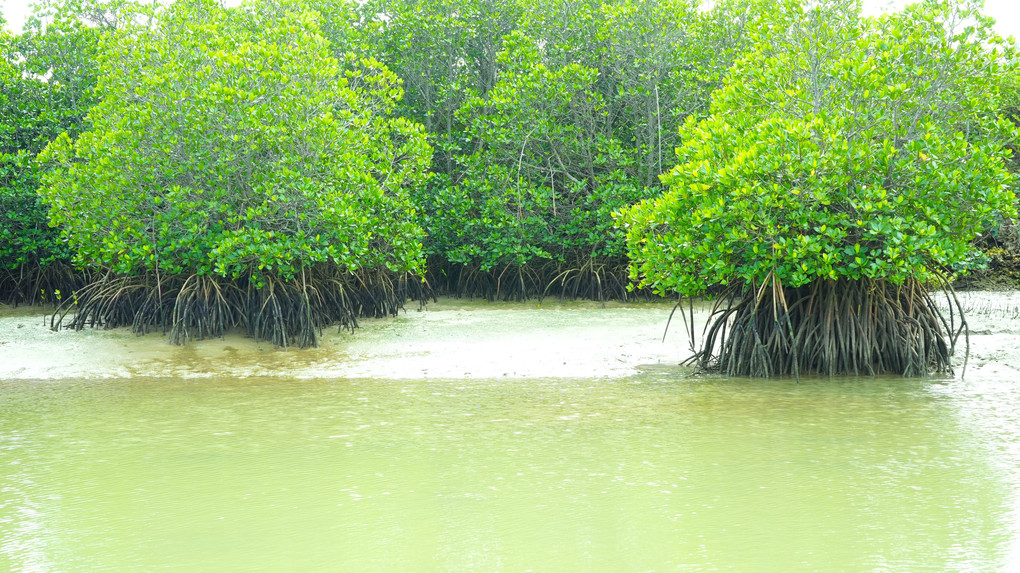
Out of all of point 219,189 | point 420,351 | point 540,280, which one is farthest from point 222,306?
point 540,280

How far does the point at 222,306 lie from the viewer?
30.0 feet

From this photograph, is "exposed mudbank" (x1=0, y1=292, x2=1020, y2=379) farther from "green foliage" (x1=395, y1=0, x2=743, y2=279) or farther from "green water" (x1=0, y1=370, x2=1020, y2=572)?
"green foliage" (x1=395, y1=0, x2=743, y2=279)

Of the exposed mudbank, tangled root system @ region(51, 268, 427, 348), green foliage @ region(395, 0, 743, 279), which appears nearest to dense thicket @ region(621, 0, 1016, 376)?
the exposed mudbank

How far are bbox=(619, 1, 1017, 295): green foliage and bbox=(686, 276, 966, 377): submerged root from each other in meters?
0.22

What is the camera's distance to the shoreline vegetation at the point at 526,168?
22.4ft

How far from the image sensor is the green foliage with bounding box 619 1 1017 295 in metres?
6.62

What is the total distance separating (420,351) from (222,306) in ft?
6.67

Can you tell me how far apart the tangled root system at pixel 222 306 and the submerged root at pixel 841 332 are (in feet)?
13.5

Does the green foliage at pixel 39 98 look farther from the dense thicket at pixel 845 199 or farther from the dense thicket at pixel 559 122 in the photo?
the dense thicket at pixel 845 199

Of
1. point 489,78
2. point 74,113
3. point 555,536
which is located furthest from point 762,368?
point 74,113

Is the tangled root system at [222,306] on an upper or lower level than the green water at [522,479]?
upper

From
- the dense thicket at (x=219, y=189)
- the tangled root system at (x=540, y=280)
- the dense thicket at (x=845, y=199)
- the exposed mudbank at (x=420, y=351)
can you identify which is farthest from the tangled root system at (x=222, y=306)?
the tangled root system at (x=540, y=280)

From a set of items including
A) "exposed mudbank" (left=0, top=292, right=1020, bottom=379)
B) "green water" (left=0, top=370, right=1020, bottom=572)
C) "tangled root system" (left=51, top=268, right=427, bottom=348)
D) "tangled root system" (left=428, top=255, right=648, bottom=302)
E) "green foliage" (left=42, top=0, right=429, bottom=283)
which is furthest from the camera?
"tangled root system" (left=428, top=255, right=648, bottom=302)

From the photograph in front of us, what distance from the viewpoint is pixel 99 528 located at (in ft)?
12.4
